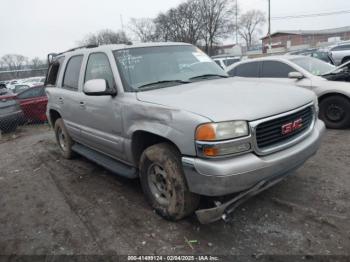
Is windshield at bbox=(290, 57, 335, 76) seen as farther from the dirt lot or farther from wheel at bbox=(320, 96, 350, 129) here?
the dirt lot

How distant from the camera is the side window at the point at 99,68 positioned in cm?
387

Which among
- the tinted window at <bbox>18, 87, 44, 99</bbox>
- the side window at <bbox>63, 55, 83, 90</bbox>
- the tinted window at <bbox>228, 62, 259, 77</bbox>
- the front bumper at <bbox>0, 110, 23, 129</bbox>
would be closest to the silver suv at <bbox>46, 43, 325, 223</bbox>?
the side window at <bbox>63, 55, 83, 90</bbox>

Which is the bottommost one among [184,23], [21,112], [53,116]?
[21,112]

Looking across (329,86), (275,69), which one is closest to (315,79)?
(329,86)

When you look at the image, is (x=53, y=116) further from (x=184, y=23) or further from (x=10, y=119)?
(x=184, y=23)

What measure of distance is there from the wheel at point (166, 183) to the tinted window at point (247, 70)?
4.89 metres

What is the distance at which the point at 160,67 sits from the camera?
3.86m

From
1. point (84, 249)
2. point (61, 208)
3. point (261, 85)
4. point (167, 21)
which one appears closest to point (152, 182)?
point (84, 249)

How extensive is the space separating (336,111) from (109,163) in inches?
191

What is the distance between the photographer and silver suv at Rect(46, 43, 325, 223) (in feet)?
8.69

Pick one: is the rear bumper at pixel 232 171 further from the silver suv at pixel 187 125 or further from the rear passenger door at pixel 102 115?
the rear passenger door at pixel 102 115

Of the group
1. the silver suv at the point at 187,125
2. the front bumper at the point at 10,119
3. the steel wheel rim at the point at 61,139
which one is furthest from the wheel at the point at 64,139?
the front bumper at the point at 10,119

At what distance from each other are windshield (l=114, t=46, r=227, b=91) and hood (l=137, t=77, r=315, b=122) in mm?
218

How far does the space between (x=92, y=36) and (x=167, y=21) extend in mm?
18679
